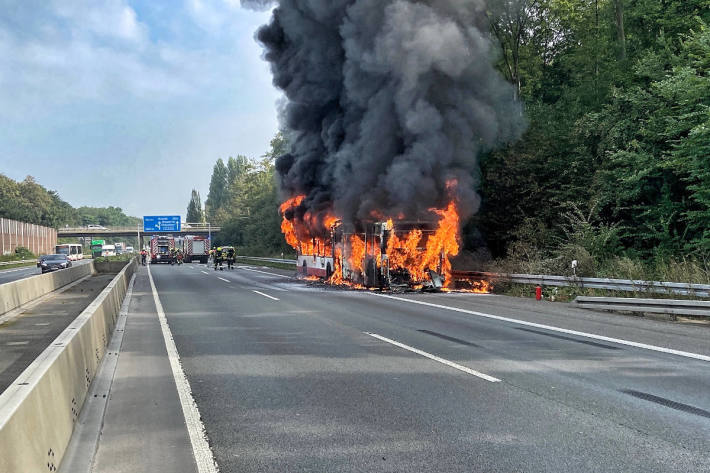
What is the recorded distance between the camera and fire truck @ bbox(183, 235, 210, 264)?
62812 mm

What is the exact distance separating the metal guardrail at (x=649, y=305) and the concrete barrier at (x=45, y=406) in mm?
11199

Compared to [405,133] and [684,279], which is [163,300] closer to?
[405,133]

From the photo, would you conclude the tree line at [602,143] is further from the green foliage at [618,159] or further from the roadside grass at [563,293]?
the roadside grass at [563,293]

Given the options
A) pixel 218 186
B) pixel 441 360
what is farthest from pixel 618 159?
pixel 218 186

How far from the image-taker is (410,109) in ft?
79.3

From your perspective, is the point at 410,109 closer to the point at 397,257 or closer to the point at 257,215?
the point at 397,257

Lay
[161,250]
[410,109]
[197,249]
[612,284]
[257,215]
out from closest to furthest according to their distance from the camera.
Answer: [612,284] < [410,109] < [161,250] < [197,249] < [257,215]

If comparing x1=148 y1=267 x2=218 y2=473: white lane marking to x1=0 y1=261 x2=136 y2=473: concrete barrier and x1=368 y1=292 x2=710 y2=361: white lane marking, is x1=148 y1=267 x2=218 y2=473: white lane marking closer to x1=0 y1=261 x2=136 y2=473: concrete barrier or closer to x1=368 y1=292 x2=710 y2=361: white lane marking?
x1=0 y1=261 x2=136 y2=473: concrete barrier

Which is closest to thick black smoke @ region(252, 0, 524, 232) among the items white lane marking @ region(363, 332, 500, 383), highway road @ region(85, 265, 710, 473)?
highway road @ region(85, 265, 710, 473)

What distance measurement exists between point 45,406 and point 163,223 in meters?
78.0

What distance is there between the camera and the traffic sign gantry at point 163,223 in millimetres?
77938

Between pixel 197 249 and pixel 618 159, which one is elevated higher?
pixel 618 159

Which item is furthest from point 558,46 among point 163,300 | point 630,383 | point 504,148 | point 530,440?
point 530,440

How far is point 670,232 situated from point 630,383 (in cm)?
1465
